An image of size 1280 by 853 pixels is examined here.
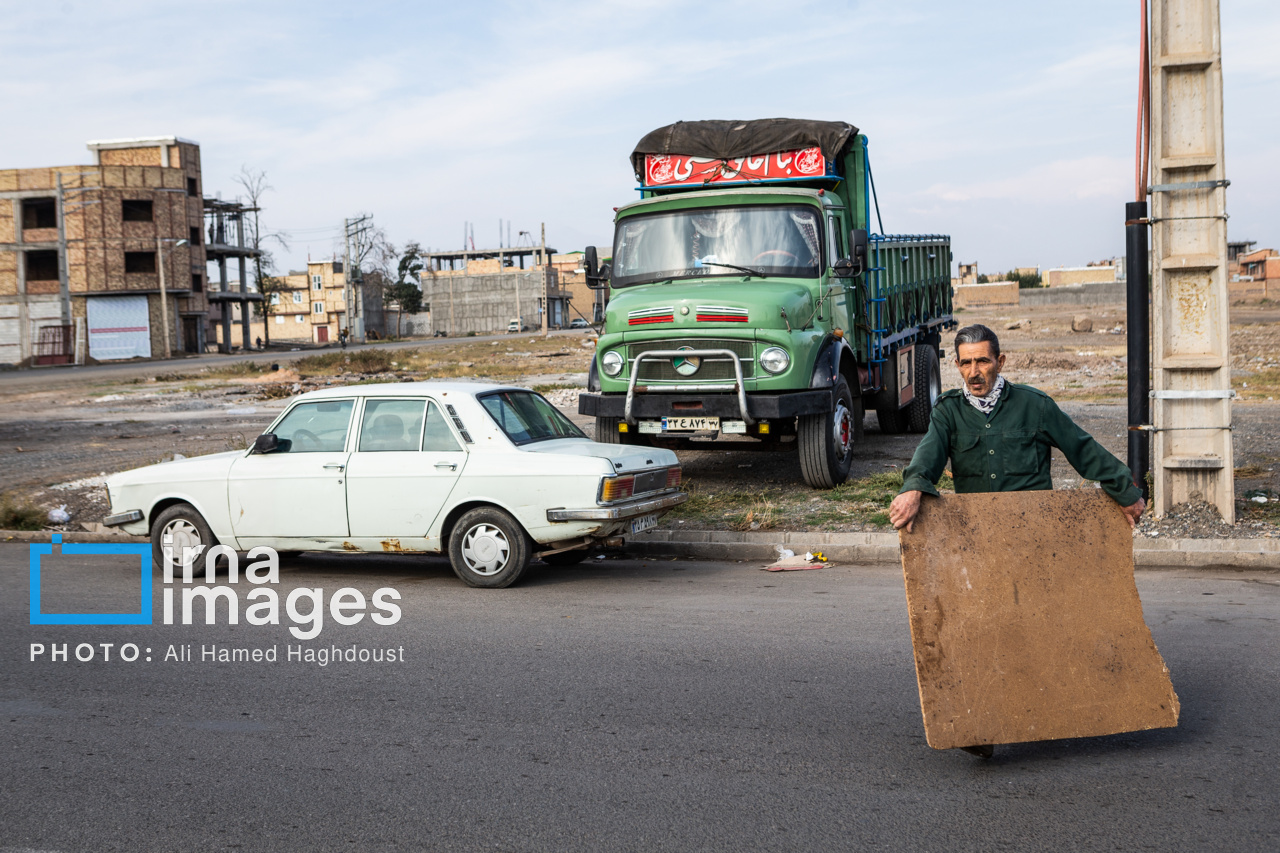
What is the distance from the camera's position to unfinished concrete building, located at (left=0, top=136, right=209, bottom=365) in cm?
6544

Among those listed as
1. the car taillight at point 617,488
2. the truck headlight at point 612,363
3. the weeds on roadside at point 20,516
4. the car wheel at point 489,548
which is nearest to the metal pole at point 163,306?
the weeds on roadside at point 20,516

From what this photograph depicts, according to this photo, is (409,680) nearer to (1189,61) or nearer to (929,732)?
(929,732)

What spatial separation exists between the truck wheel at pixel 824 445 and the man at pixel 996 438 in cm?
654

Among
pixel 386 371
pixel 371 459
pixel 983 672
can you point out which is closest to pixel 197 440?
pixel 371 459

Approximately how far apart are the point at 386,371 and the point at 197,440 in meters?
19.2

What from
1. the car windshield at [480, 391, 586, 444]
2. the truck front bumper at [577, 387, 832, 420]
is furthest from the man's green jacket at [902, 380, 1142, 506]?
the truck front bumper at [577, 387, 832, 420]

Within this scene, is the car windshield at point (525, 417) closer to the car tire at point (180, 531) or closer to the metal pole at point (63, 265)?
the car tire at point (180, 531)

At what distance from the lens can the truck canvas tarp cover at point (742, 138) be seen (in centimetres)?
1231

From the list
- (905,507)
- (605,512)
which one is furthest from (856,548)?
(905,507)

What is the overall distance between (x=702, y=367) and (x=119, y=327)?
64410 millimetres

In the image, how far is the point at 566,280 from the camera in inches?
4840

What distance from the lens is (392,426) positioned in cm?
865

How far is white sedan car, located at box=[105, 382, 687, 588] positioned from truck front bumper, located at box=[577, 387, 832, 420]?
1802 millimetres

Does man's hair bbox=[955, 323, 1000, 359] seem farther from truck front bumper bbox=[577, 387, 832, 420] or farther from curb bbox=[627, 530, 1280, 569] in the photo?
truck front bumper bbox=[577, 387, 832, 420]
